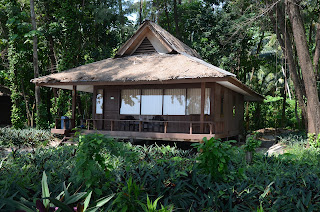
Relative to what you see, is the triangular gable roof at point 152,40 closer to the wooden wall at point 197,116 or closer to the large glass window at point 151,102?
the wooden wall at point 197,116

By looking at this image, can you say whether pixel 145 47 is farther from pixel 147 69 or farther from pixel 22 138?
pixel 22 138

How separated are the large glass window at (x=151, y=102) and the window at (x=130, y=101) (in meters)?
0.29

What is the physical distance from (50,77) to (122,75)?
3920 millimetres

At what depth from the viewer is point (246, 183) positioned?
4012 mm

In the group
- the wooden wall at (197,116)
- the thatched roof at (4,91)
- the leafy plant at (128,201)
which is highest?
the thatched roof at (4,91)

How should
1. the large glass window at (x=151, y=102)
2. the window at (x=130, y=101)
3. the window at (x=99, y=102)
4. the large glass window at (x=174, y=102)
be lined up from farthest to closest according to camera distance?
the window at (x=99, y=102)
the window at (x=130, y=101)
the large glass window at (x=151, y=102)
the large glass window at (x=174, y=102)

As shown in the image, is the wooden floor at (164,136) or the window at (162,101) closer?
the wooden floor at (164,136)

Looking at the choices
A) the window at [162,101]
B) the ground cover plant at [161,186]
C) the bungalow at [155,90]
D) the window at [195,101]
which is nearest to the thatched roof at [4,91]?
the bungalow at [155,90]

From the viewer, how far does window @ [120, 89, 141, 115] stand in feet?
49.6

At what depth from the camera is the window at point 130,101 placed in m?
15.1

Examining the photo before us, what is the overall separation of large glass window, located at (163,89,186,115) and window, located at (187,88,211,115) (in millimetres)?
253

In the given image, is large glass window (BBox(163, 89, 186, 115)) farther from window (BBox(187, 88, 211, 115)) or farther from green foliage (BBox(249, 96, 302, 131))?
A: green foliage (BBox(249, 96, 302, 131))

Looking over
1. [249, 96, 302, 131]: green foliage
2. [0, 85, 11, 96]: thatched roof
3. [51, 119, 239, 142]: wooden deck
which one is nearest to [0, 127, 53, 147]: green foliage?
[51, 119, 239, 142]: wooden deck

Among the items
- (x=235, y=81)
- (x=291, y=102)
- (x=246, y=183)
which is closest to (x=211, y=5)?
(x=291, y=102)
